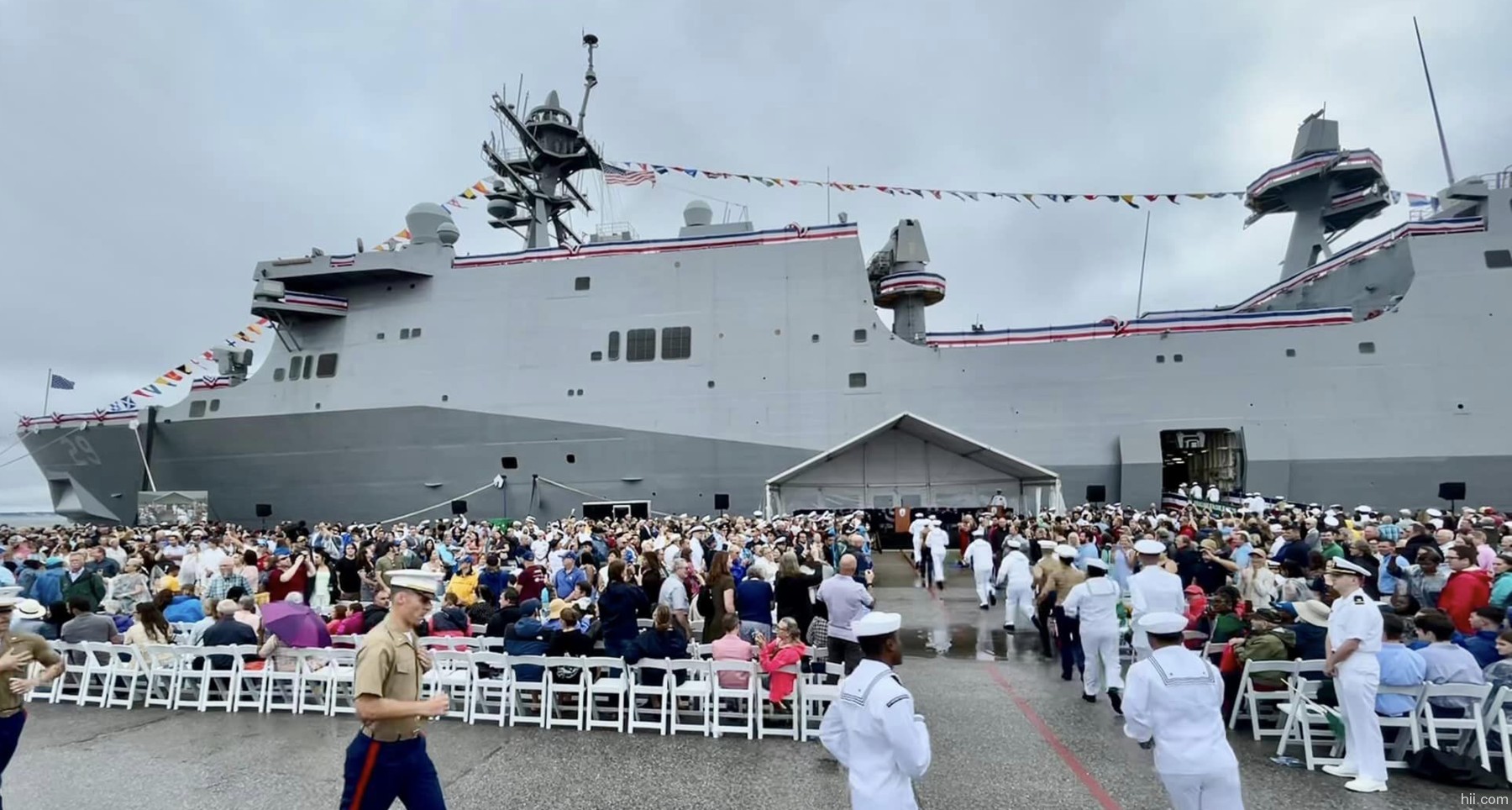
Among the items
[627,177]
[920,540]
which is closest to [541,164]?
[627,177]

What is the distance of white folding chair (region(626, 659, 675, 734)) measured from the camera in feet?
20.2

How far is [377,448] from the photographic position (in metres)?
21.7

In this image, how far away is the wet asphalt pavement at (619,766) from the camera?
4785mm

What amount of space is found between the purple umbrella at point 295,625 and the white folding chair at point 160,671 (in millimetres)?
837

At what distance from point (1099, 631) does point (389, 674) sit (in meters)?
5.89

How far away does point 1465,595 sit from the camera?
21.6 feet

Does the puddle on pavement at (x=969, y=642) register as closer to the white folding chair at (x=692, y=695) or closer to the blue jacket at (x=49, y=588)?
the white folding chair at (x=692, y=695)

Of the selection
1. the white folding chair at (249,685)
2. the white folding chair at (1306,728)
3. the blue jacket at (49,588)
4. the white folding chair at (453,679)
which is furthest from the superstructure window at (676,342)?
the white folding chair at (1306,728)

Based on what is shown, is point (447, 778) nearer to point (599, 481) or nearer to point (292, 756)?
point (292, 756)

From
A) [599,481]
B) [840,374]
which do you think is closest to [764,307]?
[840,374]

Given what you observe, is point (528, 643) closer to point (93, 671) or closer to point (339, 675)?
point (339, 675)

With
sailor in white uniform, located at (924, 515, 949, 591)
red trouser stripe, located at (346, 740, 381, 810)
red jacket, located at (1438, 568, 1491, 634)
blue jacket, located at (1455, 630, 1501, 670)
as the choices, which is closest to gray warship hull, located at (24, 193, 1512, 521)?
sailor in white uniform, located at (924, 515, 949, 591)

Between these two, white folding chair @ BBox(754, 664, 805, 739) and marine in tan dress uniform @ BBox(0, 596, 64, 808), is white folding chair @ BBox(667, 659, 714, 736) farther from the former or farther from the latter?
marine in tan dress uniform @ BBox(0, 596, 64, 808)

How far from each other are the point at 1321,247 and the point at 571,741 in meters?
27.5
